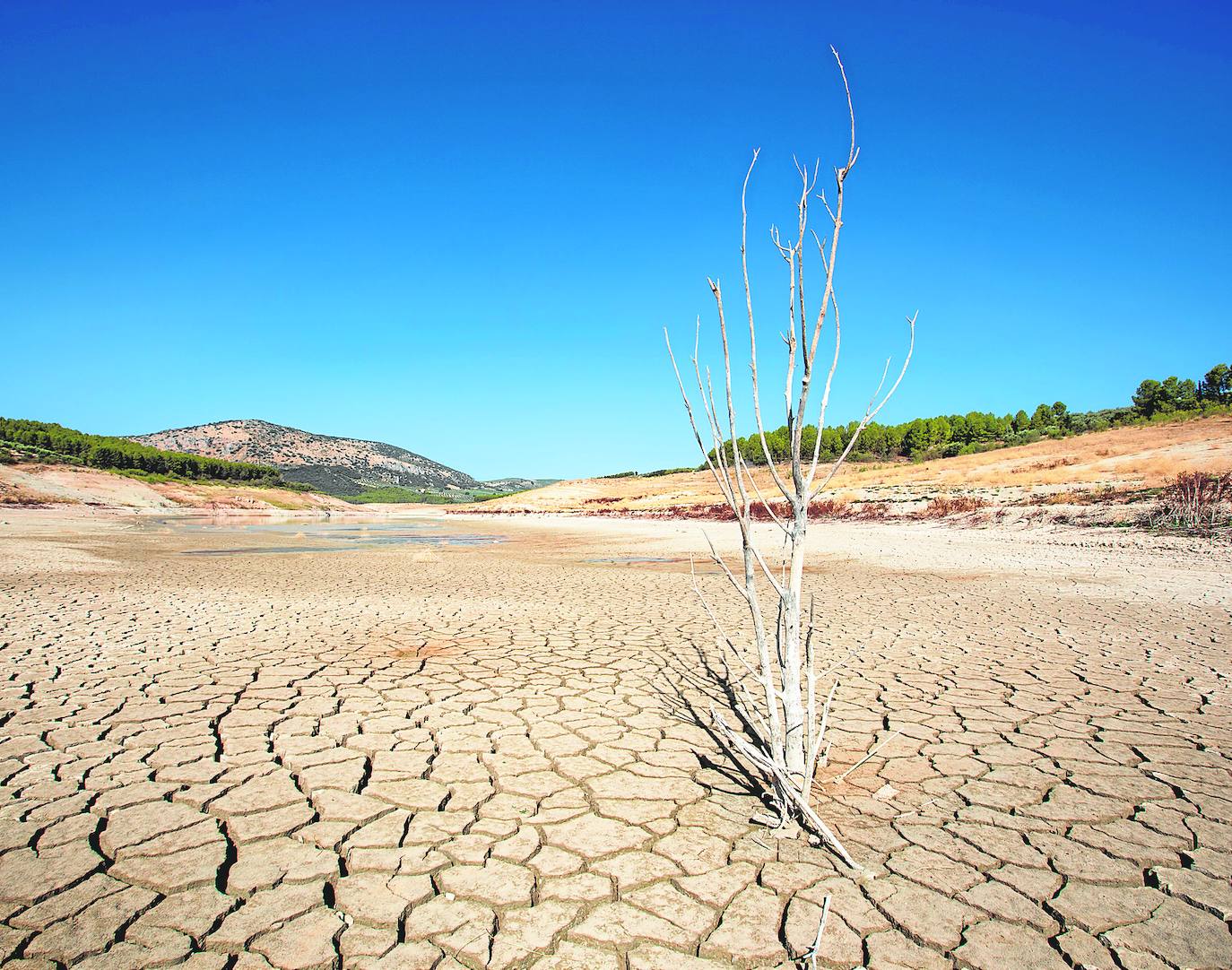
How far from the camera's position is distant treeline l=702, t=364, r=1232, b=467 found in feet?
144

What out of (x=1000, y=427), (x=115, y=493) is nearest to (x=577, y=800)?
(x=115, y=493)

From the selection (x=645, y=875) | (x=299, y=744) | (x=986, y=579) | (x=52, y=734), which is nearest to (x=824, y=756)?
(x=645, y=875)

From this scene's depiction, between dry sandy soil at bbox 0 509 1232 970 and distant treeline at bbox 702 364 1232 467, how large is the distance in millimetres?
42495

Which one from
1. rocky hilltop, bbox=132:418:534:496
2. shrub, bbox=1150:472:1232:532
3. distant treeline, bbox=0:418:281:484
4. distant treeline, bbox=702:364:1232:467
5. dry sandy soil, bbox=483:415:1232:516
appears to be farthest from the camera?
rocky hilltop, bbox=132:418:534:496

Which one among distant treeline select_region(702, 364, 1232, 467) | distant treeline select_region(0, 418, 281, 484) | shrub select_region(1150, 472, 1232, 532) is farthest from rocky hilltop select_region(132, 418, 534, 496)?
shrub select_region(1150, 472, 1232, 532)

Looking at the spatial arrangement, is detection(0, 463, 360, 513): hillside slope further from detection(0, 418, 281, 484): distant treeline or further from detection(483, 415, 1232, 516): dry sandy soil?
detection(483, 415, 1232, 516): dry sandy soil

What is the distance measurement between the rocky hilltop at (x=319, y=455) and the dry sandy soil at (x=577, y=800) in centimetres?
9355

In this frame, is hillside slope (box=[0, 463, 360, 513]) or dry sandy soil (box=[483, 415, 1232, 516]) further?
hillside slope (box=[0, 463, 360, 513])

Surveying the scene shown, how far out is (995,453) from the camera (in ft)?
122

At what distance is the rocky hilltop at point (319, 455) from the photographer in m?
104

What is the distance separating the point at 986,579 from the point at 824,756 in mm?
8006

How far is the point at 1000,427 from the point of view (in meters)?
59.1

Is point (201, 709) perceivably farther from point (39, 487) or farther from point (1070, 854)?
point (39, 487)

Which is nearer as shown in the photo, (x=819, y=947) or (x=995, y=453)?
(x=819, y=947)
